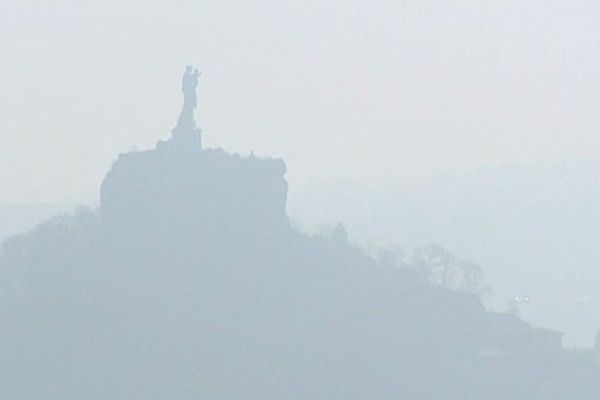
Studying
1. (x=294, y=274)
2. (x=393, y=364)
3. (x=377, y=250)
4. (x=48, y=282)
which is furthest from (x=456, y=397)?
(x=377, y=250)

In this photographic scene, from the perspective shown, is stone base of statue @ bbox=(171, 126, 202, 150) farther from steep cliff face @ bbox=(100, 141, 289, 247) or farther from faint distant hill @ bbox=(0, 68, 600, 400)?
steep cliff face @ bbox=(100, 141, 289, 247)

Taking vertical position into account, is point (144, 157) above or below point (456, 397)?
above

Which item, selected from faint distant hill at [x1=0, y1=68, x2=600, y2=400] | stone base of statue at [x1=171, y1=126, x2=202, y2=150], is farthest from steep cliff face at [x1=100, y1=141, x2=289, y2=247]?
stone base of statue at [x1=171, y1=126, x2=202, y2=150]

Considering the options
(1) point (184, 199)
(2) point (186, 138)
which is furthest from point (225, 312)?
(2) point (186, 138)

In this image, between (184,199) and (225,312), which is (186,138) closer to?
(184,199)

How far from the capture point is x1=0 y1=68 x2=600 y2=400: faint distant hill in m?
94.2

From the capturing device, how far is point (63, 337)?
313 ft

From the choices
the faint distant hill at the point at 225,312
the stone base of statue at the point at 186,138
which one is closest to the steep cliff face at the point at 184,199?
the faint distant hill at the point at 225,312

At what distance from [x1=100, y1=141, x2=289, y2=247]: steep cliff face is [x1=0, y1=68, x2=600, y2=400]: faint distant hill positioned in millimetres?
59

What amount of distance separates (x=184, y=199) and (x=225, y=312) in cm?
714

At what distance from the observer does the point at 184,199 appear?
105m

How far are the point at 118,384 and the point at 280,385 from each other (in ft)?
20.1

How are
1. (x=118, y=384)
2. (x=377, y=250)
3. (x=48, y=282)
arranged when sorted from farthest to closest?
(x=377, y=250), (x=48, y=282), (x=118, y=384)

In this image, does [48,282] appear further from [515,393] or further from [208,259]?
[515,393]
